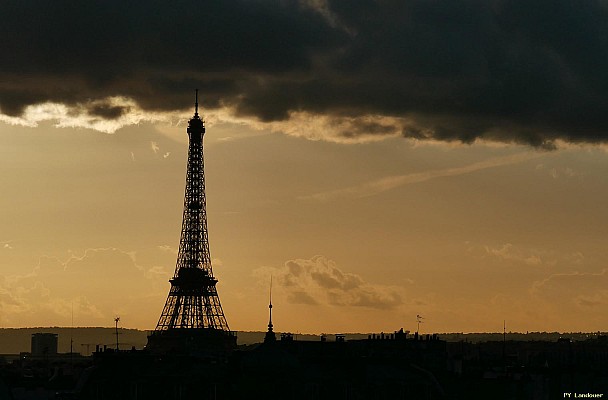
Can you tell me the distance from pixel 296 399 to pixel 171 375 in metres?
14.3

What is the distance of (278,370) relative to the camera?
177500mm

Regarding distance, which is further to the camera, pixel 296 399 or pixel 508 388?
pixel 508 388

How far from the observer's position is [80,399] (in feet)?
570

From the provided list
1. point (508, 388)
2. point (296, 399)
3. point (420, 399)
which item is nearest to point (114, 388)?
point (296, 399)

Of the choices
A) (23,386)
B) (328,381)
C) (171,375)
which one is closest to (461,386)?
(328,381)

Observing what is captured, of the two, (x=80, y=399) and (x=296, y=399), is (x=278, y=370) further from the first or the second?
(x=80, y=399)

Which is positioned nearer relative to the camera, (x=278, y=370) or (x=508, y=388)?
(x=278, y=370)

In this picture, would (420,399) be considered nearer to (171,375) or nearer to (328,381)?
(328,381)

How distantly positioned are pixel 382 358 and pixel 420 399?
46.2ft

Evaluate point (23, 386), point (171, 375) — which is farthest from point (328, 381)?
point (23, 386)

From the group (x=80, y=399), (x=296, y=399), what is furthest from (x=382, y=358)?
(x=80, y=399)

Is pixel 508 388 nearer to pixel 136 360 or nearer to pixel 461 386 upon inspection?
pixel 461 386

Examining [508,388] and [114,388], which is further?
[508,388]

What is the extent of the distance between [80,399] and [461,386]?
41.8 meters
